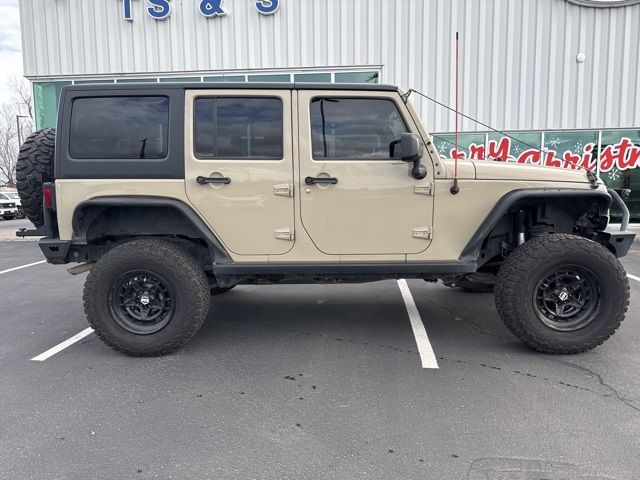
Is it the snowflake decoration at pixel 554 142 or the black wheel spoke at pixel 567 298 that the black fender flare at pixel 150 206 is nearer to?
the black wheel spoke at pixel 567 298

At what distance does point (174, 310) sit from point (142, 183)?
1075mm

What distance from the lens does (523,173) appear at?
3932 mm

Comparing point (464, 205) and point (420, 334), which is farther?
point (420, 334)

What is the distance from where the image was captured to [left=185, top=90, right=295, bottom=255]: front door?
387 cm

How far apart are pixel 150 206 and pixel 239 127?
979 mm

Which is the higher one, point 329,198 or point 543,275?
point 329,198

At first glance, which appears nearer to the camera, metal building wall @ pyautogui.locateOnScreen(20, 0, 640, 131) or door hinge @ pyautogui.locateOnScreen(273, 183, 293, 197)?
door hinge @ pyautogui.locateOnScreen(273, 183, 293, 197)

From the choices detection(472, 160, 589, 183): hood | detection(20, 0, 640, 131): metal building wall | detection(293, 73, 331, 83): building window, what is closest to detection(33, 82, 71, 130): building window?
detection(20, 0, 640, 131): metal building wall

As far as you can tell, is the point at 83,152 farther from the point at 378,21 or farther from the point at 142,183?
the point at 378,21

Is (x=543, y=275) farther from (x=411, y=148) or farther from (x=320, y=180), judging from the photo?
(x=320, y=180)

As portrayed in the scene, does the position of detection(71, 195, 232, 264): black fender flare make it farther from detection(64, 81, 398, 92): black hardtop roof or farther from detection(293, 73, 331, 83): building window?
detection(293, 73, 331, 83): building window

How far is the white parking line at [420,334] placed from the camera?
12.7 feet

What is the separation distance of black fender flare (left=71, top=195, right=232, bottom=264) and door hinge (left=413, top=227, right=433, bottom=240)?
62.6 inches

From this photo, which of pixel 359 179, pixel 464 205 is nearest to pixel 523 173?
pixel 464 205
